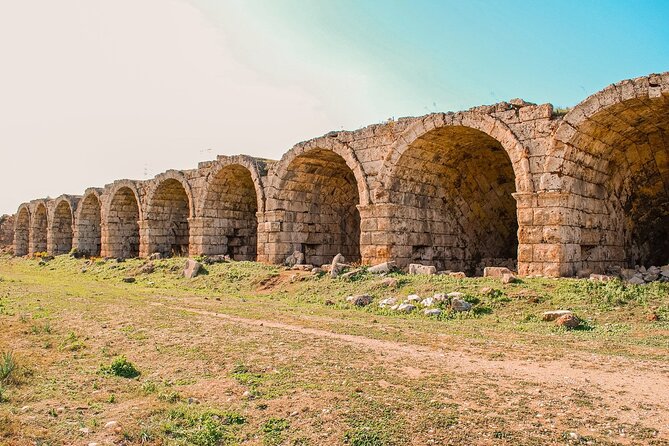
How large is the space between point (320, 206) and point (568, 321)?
10.4 metres

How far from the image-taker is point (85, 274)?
754 inches

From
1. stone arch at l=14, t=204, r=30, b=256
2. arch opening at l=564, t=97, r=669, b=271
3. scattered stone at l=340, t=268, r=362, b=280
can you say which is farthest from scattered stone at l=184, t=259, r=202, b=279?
stone arch at l=14, t=204, r=30, b=256

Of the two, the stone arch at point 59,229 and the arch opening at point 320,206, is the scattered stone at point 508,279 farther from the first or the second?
the stone arch at point 59,229

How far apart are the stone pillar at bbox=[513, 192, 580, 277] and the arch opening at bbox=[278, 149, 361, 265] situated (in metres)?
6.34

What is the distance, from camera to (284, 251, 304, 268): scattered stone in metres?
15.3

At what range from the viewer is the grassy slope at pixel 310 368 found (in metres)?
3.87

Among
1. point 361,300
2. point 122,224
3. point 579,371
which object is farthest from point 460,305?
point 122,224

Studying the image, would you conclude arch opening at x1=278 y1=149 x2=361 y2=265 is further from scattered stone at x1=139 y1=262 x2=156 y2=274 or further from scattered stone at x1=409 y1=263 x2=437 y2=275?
scattered stone at x1=409 y1=263 x2=437 y2=275

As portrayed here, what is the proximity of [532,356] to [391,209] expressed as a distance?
296 inches

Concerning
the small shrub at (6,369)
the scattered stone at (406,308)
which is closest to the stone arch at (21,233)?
the scattered stone at (406,308)

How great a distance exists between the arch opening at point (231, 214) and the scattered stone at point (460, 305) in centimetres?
1060

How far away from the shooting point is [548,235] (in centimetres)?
1059

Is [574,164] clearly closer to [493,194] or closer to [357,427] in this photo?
[493,194]

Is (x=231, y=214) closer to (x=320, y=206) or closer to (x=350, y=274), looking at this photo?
(x=320, y=206)
